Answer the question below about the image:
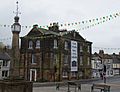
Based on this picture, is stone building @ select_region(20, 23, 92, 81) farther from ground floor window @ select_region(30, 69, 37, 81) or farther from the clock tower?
the clock tower

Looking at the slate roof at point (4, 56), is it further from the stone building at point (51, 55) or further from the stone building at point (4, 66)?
the stone building at point (51, 55)

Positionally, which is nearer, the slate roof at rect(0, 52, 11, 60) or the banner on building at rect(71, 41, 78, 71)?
the banner on building at rect(71, 41, 78, 71)

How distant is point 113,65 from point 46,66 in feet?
147

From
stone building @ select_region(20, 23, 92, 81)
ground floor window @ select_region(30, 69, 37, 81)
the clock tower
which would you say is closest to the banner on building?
stone building @ select_region(20, 23, 92, 81)

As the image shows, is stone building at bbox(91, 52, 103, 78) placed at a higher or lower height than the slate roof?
lower

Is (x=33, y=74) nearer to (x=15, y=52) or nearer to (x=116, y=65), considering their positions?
(x=15, y=52)

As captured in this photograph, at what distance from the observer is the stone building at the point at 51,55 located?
5103 centimetres

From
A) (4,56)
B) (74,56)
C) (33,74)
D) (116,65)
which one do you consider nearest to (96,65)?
(116,65)

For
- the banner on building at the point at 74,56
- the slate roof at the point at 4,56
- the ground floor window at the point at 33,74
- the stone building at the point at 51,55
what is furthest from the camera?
the slate roof at the point at 4,56

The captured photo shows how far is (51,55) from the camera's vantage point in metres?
51.0

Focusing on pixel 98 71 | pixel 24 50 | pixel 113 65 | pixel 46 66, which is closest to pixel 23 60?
pixel 24 50

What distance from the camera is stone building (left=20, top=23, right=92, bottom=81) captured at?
5103 centimetres

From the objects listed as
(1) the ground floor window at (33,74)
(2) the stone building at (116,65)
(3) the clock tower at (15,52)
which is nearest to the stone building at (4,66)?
(1) the ground floor window at (33,74)

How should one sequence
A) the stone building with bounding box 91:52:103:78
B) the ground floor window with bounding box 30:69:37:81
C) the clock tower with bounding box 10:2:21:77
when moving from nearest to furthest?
1. the clock tower with bounding box 10:2:21:77
2. the ground floor window with bounding box 30:69:37:81
3. the stone building with bounding box 91:52:103:78
